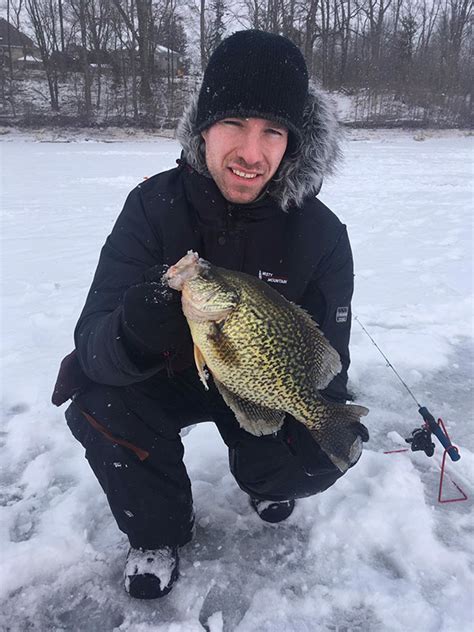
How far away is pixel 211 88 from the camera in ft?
6.76

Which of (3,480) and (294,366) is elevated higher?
(294,366)

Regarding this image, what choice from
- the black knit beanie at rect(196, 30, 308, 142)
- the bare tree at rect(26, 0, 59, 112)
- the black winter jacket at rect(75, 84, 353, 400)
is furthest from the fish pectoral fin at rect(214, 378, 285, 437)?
the bare tree at rect(26, 0, 59, 112)

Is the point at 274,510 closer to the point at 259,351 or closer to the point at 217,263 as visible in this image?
the point at 259,351

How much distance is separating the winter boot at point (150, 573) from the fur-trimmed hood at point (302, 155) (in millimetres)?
1488

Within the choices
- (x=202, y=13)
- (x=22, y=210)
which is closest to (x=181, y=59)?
(x=202, y=13)

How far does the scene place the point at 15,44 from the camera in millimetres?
35906

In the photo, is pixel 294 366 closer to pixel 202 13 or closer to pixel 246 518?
pixel 246 518

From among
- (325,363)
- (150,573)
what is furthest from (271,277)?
(150,573)

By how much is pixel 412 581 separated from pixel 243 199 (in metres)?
1.64

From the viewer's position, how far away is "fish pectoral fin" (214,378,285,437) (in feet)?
5.92

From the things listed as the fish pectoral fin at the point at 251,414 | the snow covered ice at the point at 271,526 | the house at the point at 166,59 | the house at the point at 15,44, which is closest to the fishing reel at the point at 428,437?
the snow covered ice at the point at 271,526

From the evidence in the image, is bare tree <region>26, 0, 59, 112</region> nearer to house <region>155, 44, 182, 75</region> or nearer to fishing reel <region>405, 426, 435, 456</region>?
house <region>155, 44, 182, 75</region>

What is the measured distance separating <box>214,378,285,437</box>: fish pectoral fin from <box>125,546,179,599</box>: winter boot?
1.92ft

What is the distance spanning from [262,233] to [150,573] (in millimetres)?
1405
